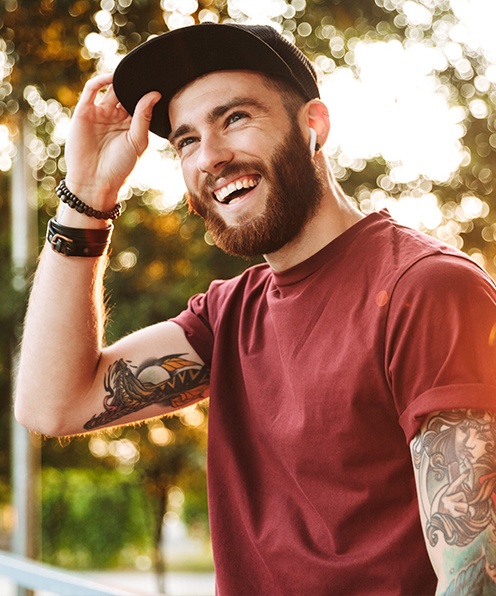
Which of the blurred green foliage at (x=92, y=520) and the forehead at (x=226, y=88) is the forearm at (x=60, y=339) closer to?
the forehead at (x=226, y=88)

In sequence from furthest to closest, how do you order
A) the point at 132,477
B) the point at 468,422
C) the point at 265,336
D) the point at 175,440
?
the point at 132,477, the point at 175,440, the point at 265,336, the point at 468,422

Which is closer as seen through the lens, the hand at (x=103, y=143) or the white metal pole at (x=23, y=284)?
the hand at (x=103, y=143)

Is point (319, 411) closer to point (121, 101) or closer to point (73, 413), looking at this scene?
point (73, 413)

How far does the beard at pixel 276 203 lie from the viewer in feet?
5.61

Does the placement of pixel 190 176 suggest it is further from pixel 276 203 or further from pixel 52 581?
pixel 52 581

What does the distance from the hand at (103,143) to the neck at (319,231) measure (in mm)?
468

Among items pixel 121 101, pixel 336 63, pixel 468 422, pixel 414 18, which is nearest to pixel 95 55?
pixel 336 63

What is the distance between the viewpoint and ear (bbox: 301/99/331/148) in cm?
185

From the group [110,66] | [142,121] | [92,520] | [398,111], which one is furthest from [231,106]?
[92,520]

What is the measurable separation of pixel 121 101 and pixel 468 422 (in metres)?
1.20

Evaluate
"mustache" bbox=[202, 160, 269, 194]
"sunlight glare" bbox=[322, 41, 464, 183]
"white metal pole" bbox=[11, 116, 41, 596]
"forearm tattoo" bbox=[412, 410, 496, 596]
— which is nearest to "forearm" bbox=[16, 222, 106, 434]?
"mustache" bbox=[202, 160, 269, 194]

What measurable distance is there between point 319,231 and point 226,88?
0.39m

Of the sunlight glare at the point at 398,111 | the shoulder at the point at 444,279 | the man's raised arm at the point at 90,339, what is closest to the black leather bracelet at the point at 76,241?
the man's raised arm at the point at 90,339

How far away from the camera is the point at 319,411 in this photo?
1424 millimetres
